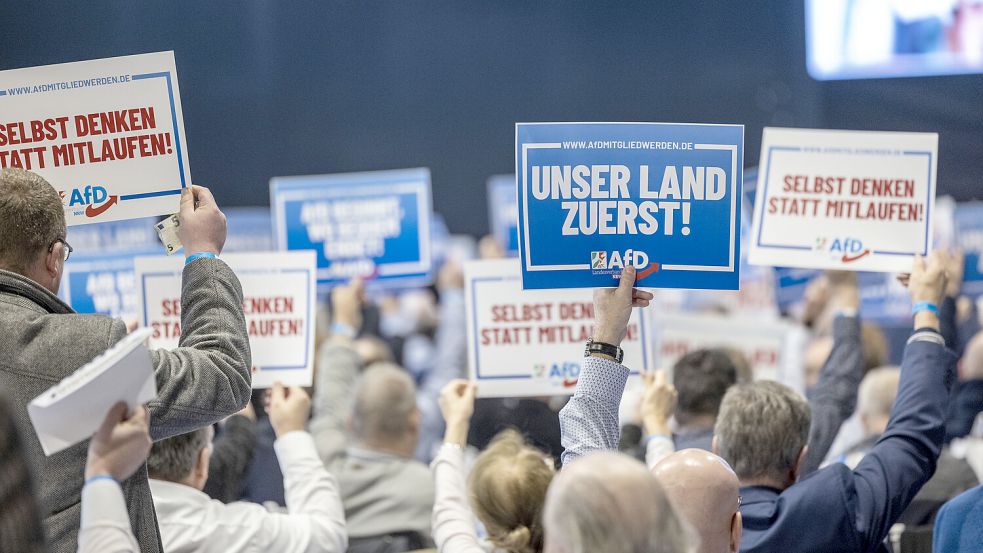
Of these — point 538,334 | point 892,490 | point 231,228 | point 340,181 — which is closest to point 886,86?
point 231,228

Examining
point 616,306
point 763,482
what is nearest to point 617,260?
point 616,306

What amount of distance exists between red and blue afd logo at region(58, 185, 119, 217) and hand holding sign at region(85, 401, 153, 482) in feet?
3.58

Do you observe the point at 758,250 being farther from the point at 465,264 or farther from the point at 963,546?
the point at 963,546

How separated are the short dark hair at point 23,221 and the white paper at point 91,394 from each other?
1.74ft

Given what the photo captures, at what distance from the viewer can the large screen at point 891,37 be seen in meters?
9.18

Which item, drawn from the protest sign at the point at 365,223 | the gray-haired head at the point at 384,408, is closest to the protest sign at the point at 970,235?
the protest sign at the point at 365,223

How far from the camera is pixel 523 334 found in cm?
379

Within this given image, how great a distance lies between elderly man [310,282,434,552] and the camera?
3.85m

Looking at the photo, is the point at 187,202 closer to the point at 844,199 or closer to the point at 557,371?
the point at 557,371

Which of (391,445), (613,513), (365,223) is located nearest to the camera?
(613,513)

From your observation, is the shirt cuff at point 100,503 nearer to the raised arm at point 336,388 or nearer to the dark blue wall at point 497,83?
the raised arm at point 336,388

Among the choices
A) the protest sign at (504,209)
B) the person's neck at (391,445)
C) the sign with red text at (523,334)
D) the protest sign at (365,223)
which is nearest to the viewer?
the sign with red text at (523,334)

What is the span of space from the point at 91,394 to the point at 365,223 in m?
3.20

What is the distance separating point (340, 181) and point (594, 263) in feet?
7.54
